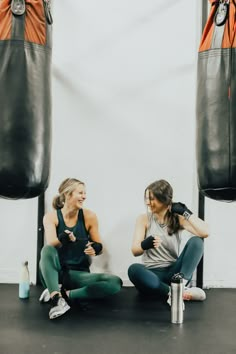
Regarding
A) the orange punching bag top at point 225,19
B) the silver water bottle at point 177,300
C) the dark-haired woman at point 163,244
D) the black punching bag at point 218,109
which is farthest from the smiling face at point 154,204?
the orange punching bag top at point 225,19

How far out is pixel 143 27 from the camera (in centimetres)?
397

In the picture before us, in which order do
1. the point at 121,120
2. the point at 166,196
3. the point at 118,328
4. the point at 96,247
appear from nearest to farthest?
the point at 118,328 → the point at 96,247 → the point at 166,196 → the point at 121,120

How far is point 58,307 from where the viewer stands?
10.0 feet

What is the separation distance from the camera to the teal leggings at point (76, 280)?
3271 mm

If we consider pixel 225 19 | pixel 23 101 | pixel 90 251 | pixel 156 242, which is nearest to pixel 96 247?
pixel 90 251

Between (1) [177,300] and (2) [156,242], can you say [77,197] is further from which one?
(1) [177,300]

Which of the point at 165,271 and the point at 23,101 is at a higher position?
the point at 23,101

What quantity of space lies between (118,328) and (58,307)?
39cm

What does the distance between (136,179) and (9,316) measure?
1.40 m

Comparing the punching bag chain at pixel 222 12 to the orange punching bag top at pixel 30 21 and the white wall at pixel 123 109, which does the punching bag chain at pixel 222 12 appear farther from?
the white wall at pixel 123 109

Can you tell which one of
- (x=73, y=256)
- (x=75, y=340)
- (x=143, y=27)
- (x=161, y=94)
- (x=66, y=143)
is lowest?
(x=75, y=340)

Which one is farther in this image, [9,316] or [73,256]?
[73,256]

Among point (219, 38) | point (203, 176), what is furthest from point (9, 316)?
point (219, 38)

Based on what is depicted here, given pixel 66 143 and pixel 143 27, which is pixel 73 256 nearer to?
pixel 66 143
